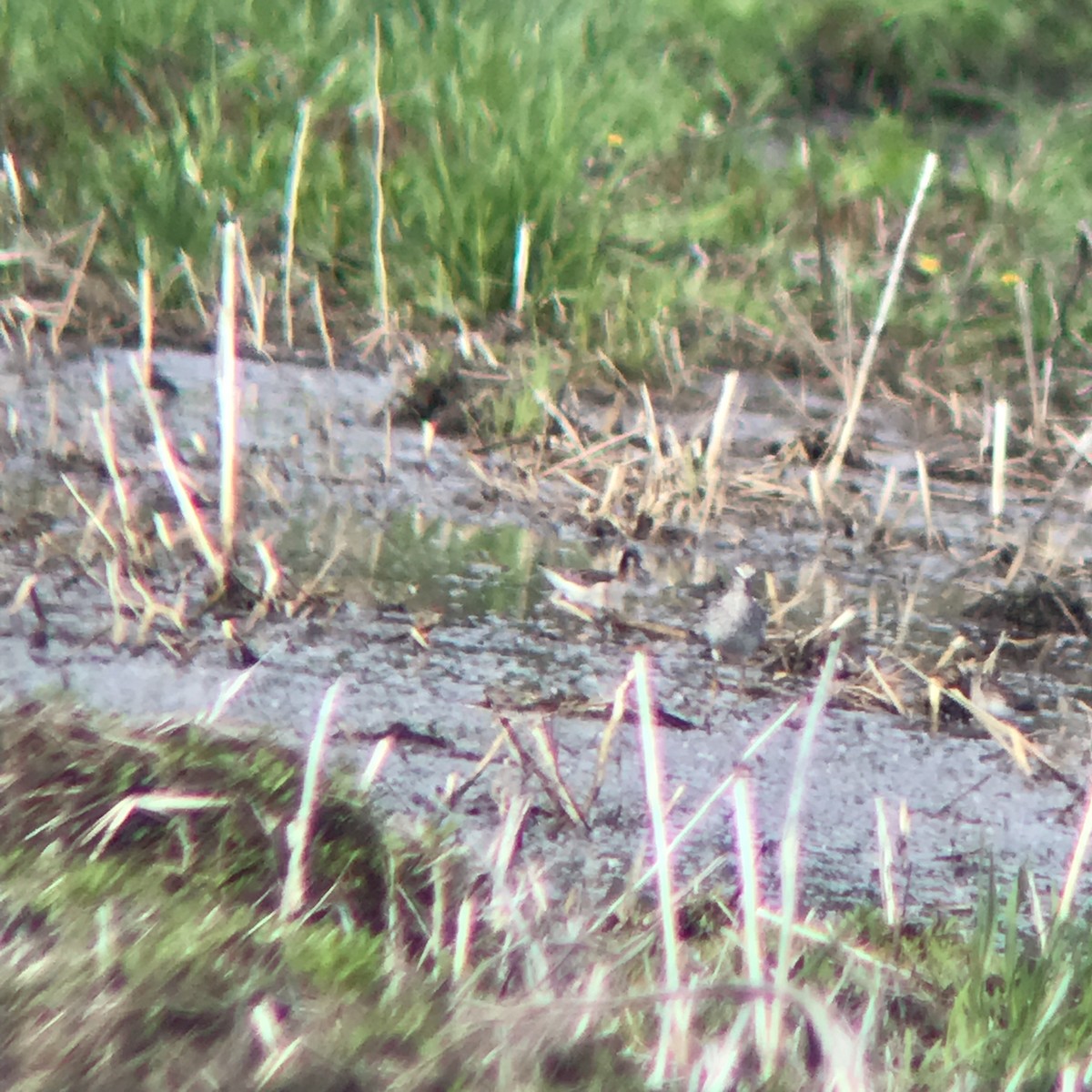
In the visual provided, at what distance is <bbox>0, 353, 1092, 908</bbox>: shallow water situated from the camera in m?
1.12

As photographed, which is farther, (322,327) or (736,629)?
(322,327)

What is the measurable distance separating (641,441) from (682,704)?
2.13 ft

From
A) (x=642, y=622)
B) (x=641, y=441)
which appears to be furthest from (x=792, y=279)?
(x=642, y=622)

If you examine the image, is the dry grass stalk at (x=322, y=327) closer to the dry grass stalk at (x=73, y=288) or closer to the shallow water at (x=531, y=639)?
the shallow water at (x=531, y=639)

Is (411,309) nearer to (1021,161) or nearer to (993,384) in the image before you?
(993,384)

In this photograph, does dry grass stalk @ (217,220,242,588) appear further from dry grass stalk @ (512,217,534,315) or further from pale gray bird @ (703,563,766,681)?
dry grass stalk @ (512,217,534,315)

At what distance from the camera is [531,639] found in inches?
52.8

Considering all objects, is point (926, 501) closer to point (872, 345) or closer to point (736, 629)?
point (872, 345)

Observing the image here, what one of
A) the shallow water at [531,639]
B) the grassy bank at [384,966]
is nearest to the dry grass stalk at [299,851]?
the grassy bank at [384,966]

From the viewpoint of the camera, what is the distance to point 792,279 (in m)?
2.36

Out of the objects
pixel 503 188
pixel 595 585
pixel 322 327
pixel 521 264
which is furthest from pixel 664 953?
pixel 503 188

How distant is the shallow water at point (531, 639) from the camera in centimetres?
112

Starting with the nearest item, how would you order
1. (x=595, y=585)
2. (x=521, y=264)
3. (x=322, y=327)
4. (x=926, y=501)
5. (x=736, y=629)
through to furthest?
1. (x=736, y=629)
2. (x=595, y=585)
3. (x=926, y=501)
4. (x=322, y=327)
5. (x=521, y=264)

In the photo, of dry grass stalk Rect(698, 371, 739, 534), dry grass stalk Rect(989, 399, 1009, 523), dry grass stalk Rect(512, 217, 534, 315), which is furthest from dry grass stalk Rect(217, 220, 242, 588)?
dry grass stalk Rect(989, 399, 1009, 523)
